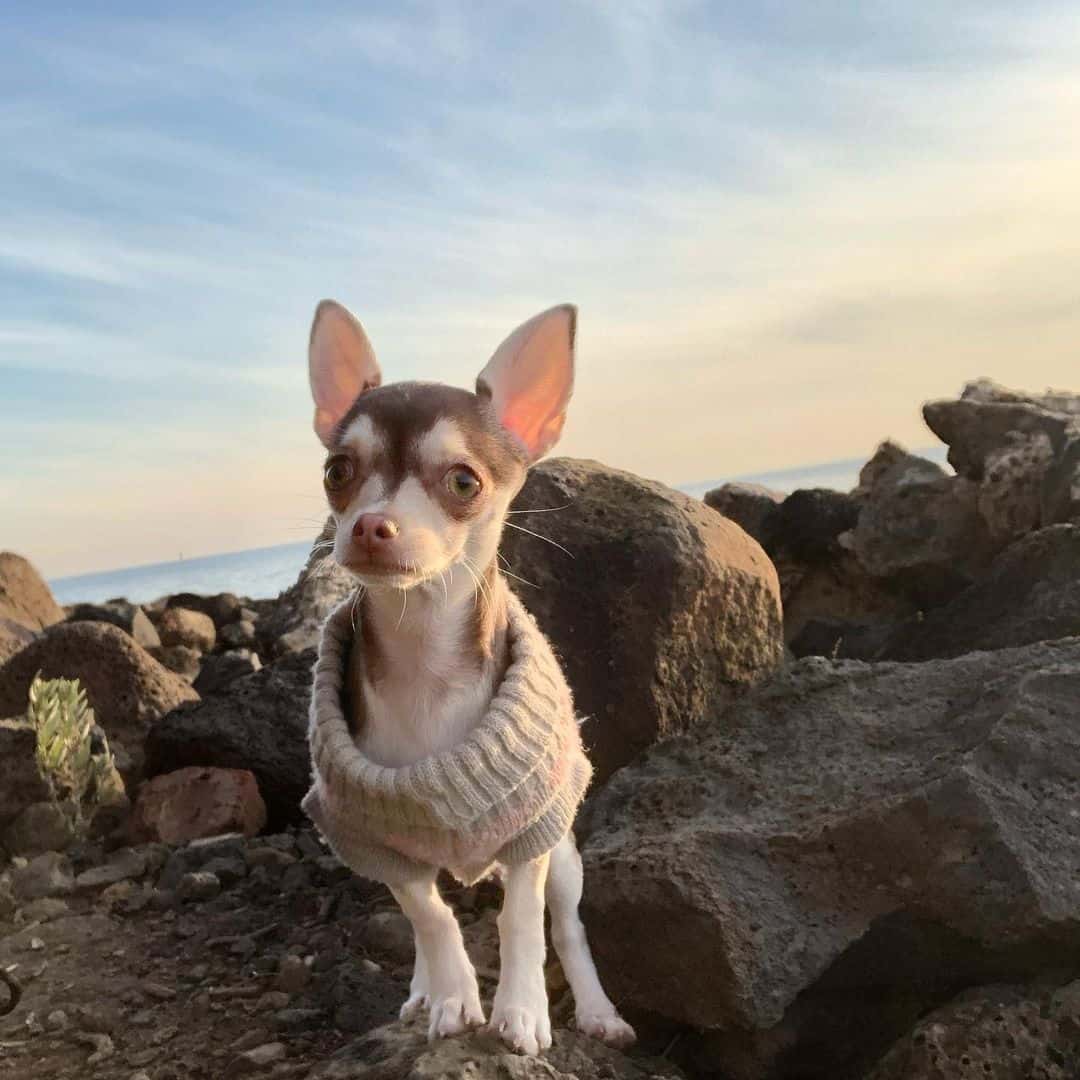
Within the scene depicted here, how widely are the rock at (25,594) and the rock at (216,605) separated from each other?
166 centimetres

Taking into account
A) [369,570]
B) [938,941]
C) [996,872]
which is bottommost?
[938,941]

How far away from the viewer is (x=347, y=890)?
639cm

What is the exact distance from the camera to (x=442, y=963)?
425 centimetres

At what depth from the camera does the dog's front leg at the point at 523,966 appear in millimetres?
4137

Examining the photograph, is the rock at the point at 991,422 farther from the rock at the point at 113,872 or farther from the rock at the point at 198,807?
the rock at the point at 113,872

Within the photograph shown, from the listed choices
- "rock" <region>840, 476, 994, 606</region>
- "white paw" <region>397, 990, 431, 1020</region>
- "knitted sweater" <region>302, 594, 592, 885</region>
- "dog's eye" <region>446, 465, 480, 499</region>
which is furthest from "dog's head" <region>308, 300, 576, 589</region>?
"rock" <region>840, 476, 994, 606</region>

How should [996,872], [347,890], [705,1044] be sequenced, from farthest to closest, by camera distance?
1. [347,890]
2. [705,1044]
3. [996,872]

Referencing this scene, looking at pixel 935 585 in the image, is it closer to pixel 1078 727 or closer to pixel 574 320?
pixel 1078 727

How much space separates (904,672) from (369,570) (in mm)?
3141

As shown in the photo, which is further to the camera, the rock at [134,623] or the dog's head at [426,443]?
the rock at [134,623]

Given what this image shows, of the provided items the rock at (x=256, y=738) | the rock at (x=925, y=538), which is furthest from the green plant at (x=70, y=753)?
the rock at (x=925, y=538)

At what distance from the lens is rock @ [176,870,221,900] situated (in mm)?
6387

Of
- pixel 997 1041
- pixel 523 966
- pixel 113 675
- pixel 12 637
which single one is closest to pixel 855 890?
pixel 997 1041

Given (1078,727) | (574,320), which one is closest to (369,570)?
(574,320)
